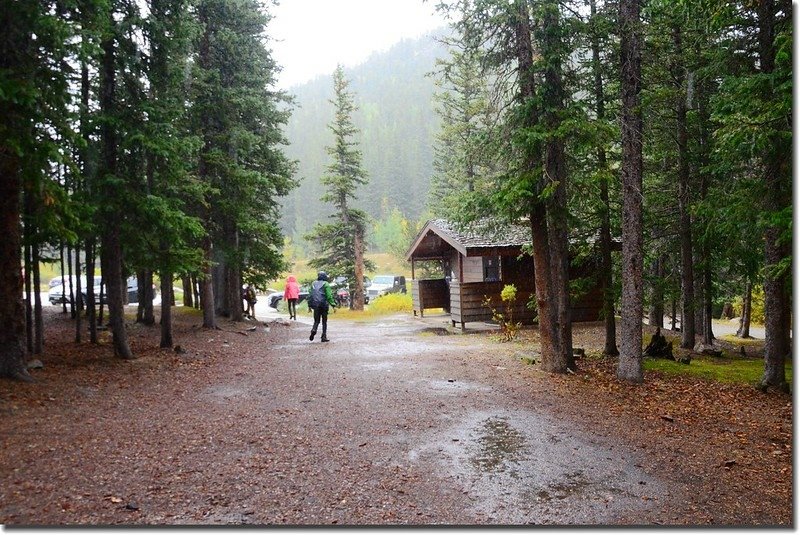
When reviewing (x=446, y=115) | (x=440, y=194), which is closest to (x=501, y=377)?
(x=446, y=115)

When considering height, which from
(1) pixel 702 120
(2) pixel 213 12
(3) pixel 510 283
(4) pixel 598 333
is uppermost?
(2) pixel 213 12

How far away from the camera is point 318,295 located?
15102 millimetres

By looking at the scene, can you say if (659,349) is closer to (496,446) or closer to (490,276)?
(490,276)

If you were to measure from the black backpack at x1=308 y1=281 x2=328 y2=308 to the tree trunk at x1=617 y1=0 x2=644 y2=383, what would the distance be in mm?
7780

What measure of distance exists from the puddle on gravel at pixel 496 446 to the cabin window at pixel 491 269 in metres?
13.7

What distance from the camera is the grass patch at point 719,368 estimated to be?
37.9 ft

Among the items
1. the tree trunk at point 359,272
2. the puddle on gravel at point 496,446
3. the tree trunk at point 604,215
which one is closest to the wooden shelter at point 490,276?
the tree trunk at point 604,215

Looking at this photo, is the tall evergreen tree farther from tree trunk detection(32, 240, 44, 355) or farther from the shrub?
the shrub

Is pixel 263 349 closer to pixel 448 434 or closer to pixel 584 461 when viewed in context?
pixel 448 434

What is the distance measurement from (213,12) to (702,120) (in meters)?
13.6

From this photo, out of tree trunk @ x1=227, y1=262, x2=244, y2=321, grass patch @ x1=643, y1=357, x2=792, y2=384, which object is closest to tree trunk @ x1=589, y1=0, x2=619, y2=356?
grass patch @ x1=643, y1=357, x2=792, y2=384

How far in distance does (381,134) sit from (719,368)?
10511 cm

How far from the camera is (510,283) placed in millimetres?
20719

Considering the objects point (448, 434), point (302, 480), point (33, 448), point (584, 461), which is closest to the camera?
point (302, 480)
